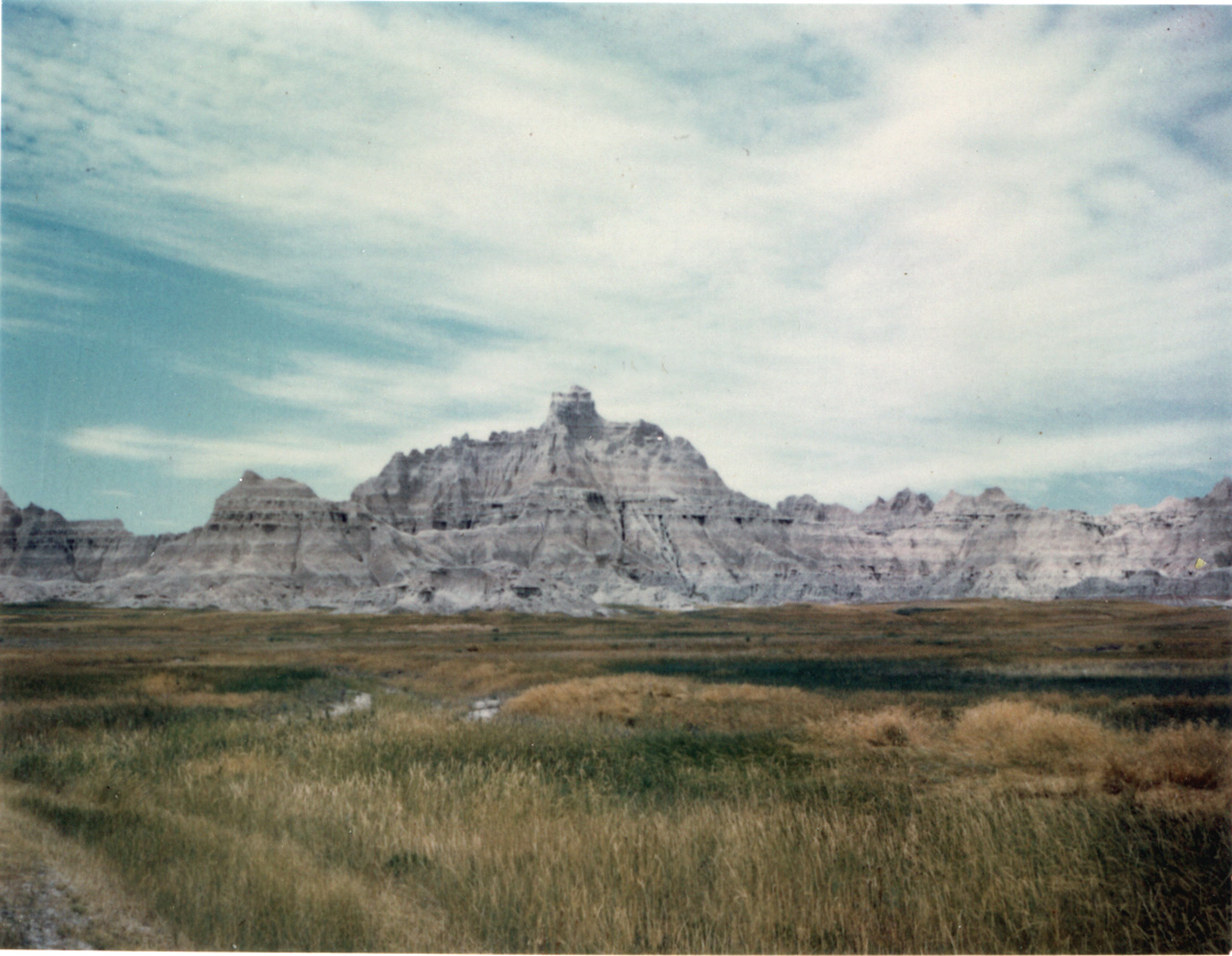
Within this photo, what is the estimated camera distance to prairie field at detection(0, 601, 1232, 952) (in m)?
8.18

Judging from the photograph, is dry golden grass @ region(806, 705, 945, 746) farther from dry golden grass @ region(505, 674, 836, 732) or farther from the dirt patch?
the dirt patch

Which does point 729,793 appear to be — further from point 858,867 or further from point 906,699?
point 906,699

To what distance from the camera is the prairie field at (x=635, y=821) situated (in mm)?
8180

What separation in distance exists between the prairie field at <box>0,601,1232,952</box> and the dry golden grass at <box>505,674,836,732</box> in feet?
0.59

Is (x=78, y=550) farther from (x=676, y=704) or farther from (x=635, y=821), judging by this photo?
(x=635, y=821)

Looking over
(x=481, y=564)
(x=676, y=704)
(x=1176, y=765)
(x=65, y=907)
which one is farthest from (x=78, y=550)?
(x=1176, y=765)

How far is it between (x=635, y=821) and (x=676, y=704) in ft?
44.3

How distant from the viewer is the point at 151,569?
518ft

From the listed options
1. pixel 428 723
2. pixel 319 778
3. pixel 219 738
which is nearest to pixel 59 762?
pixel 219 738

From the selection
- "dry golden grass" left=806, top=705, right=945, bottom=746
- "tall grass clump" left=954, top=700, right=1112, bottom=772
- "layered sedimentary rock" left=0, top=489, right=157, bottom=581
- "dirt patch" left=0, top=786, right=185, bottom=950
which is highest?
"layered sedimentary rock" left=0, top=489, right=157, bottom=581

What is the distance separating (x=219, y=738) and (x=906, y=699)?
1793 cm

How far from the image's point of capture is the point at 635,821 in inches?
433

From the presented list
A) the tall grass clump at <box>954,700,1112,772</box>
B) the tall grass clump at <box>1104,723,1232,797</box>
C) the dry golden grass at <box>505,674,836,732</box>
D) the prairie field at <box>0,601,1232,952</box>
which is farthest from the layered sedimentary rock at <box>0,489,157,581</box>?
the tall grass clump at <box>1104,723,1232,797</box>

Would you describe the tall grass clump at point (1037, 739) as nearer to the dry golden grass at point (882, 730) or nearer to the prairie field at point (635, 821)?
the prairie field at point (635, 821)
